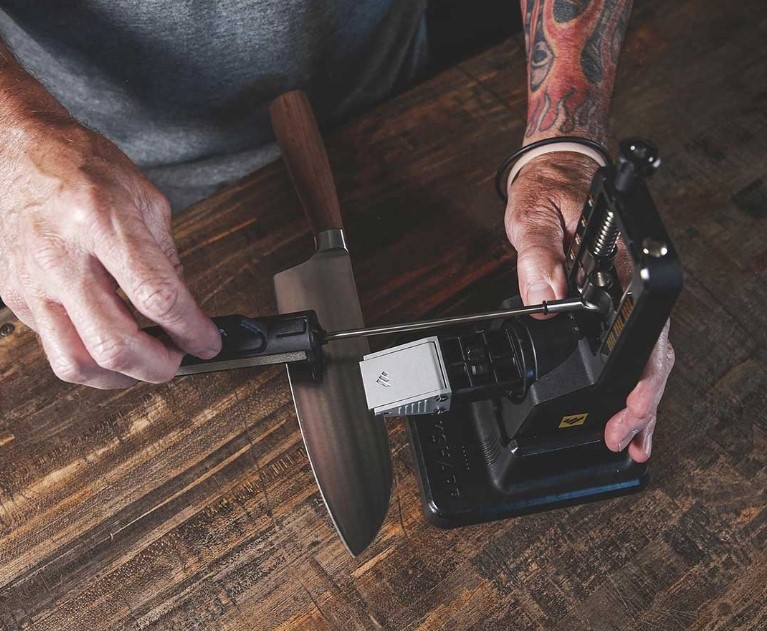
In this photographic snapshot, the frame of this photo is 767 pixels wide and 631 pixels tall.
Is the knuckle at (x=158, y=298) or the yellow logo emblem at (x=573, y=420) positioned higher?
the knuckle at (x=158, y=298)

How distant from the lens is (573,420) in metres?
0.76

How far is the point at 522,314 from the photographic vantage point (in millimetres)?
723

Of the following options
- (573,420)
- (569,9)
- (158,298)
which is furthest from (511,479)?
(569,9)

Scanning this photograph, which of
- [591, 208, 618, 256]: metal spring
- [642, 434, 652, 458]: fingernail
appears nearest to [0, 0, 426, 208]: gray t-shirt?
[591, 208, 618, 256]: metal spring

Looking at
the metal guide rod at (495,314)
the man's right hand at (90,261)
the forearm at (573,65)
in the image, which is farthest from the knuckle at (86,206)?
the forearm at (573,65)

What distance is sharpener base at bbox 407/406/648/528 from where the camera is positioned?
0.81m

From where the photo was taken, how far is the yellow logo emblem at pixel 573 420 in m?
0.75

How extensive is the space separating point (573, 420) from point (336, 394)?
0.93 feet

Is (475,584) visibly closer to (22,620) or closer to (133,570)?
(133,570)

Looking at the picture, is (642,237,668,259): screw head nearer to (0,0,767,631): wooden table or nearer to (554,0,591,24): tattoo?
(0,0,767,631): wooden table

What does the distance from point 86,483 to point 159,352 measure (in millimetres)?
284

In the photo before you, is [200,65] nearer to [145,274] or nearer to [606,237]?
[145,274]

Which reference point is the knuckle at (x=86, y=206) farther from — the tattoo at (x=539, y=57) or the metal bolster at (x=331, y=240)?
the tattoo at (x=539, y=57)

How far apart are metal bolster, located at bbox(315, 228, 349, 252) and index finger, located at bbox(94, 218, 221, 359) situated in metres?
0.30
